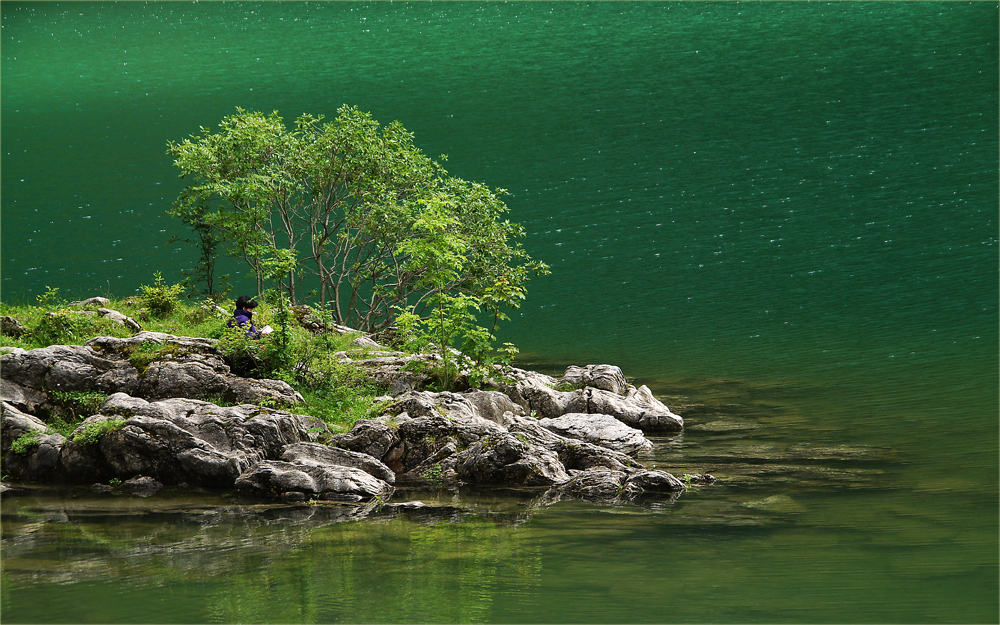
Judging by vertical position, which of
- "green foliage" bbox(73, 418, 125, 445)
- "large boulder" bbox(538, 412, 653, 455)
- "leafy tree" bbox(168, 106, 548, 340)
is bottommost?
A: "large boulder" bbox(538, 412, 653, 455)

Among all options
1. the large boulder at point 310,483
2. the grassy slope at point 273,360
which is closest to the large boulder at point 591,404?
the grassy slope at point 273,360

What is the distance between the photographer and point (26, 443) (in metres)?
17.6

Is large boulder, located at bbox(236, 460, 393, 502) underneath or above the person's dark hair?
underneath

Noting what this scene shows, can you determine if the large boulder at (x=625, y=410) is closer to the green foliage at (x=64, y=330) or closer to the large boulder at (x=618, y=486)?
the large boulder at (x=618, y=486)

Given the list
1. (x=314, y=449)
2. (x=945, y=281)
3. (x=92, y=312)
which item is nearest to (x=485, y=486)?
(x=314, y=449)

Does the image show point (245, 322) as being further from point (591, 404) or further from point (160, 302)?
point (591, 404)

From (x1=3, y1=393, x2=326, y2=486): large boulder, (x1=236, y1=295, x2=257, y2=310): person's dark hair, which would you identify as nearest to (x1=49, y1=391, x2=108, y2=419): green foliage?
(x1=3, y1=393, x2=326, y2=486): large boulder

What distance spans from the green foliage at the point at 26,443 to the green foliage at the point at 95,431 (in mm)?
992

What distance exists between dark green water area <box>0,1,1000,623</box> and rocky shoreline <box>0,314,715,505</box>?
0.83 m

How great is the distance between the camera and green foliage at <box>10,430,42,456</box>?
57.5ft

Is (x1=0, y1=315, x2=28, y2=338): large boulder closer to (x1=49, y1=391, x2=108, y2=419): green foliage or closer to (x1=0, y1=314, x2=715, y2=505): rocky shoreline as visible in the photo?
(x1=0, y1=314, x2=715, y2=505): rocky shoreline

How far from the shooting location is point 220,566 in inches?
488

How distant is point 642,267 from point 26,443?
4390 cm

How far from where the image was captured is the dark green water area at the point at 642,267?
38.6 ft
